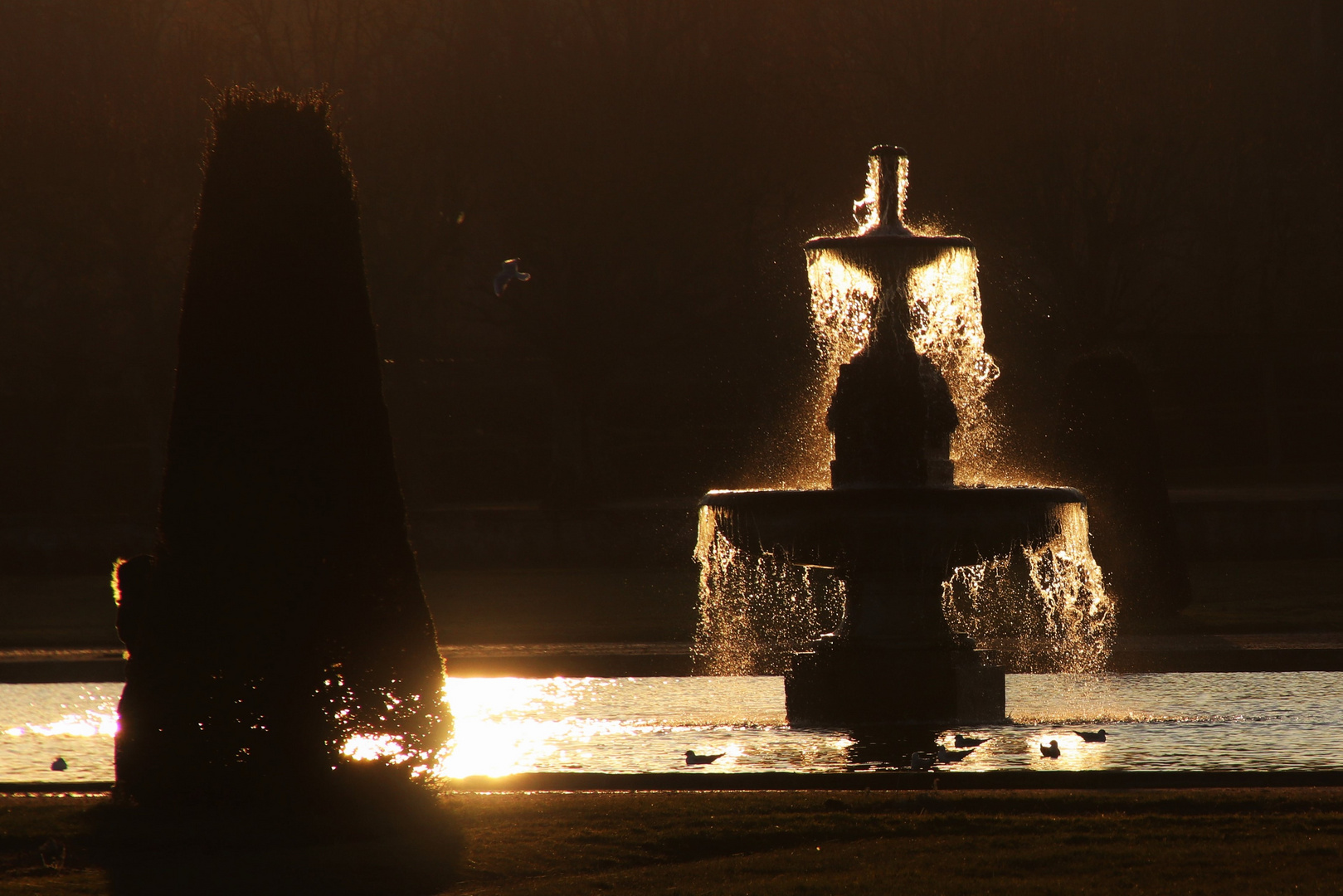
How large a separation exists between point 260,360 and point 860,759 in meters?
3.98

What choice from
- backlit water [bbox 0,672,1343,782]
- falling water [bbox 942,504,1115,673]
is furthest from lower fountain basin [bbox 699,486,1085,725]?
backlit water [bbox 0,672,1343,782]

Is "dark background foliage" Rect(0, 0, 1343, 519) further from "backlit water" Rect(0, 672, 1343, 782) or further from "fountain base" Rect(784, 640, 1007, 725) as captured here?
"fountain base" Rect(784, 640, 1007, 725)

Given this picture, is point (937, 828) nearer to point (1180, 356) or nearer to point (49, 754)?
point (49, 754)

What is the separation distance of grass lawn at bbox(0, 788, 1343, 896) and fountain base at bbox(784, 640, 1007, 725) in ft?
10.5

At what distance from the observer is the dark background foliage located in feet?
106

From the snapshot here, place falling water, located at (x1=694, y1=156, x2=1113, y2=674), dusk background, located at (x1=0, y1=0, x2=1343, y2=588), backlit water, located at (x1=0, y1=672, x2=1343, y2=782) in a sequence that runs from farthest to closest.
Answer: dusk background, located at (x1=0, y1=0, x2=1343, y2=588) → falling water, located at (x1=694, y1=156, x2=1113, y2=674) → backlit water, located at (x1=0, y1=672, x2=1343, y2=782)

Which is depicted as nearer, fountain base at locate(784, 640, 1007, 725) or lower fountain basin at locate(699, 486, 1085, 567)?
lower fountain basin at locate(699, 486, 1085, 567)

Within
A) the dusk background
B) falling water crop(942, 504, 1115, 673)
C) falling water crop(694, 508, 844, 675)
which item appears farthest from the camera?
the dusk background

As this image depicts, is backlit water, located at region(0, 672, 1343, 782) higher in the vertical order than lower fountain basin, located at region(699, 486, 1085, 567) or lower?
lower

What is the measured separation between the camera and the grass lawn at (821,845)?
707 cm

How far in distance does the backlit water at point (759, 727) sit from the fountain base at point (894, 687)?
0.24 m

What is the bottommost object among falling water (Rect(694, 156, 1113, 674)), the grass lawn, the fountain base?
the grass lawn

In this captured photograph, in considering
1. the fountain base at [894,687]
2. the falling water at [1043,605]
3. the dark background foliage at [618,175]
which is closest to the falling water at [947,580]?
the falling water at [1043,605]

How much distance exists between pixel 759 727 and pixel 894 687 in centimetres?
101
